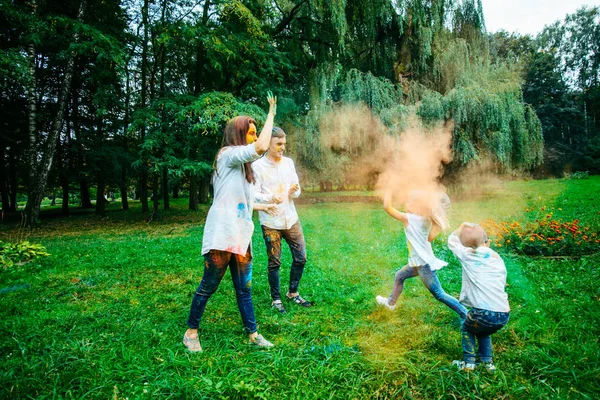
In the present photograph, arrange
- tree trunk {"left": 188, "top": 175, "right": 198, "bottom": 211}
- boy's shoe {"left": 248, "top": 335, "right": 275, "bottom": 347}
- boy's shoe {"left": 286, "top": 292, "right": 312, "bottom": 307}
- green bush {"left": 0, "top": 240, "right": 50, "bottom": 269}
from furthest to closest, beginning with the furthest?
1. tree trunk {"left": 188, "top": 175, "right": 198, "bottom": 211}
2. green bush {"left": 0, "top": 240, "right": 50, "bottom": 269}
3. boy's shoe {"left": 286, "top": 292, "right": 312, "bottom": 307}
4. boy's shoe {"left": 248, "top": 335, "right": 275, "bottom": 347}

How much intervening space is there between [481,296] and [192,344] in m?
2.21

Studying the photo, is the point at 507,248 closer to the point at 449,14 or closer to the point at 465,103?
the point at 465,103

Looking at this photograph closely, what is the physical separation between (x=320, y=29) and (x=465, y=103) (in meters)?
6.07

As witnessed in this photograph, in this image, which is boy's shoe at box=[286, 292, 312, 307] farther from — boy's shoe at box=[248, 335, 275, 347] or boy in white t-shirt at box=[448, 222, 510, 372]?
boy in white t-shirt at box=[448, 222, 510, 372]

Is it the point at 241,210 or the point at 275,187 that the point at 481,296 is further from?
the point at 275,187

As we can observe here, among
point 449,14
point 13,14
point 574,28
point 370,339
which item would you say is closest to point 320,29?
point 449,14

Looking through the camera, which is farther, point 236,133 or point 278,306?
point 278,306

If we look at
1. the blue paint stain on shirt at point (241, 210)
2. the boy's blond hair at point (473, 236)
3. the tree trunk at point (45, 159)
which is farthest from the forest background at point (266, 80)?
the boy's blond hair at point (473, 236)

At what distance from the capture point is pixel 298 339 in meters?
2.86

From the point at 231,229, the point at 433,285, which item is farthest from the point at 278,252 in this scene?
the point at 433,285

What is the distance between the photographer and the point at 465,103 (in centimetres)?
1185

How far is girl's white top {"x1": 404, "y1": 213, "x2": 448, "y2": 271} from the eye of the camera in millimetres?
2996

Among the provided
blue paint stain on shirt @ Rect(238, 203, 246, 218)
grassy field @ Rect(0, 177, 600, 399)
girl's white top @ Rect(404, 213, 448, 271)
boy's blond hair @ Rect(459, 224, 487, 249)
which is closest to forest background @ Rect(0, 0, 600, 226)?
grassy field @ Rect(0, 177, 600, 399)

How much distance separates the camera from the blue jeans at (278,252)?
3.61 m
